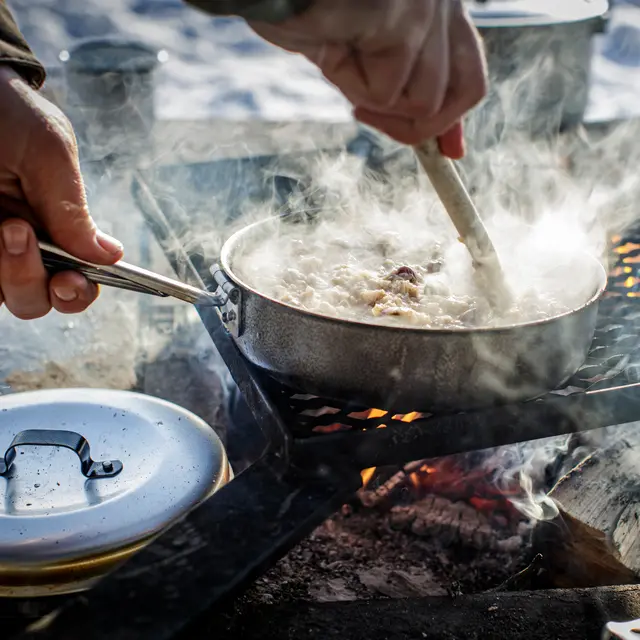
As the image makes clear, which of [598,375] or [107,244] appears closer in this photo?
[107,244]

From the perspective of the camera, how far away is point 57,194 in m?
1.90

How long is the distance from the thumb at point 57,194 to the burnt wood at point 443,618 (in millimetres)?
998

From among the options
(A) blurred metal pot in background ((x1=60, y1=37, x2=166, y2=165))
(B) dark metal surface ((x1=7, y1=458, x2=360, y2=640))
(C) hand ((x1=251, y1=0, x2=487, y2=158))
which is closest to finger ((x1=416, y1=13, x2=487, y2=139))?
(C) hand ((x1=251, y1=0, x2=487, y2=158))

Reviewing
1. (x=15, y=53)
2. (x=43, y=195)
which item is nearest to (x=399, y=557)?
(x=43, y=195)

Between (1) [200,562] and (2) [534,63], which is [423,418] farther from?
(2) [534,63]

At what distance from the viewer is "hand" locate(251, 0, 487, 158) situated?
1345 millimetres

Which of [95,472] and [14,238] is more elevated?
[14,238]

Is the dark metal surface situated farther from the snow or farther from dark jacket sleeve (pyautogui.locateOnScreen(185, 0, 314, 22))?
the snow

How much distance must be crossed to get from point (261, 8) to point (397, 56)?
0.28 metres

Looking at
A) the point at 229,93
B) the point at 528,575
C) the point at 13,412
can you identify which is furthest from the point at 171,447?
the point at 229,93

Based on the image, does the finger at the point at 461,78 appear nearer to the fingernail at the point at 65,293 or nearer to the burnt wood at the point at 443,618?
the fingernail at the point at 65,293

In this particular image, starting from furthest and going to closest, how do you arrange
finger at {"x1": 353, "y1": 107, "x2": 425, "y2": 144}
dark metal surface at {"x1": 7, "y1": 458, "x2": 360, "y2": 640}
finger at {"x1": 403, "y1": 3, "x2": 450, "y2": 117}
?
finger at {"x1": 353, "y1": 107, "x2": 425, "y2": 144} → finger at {"x1": 403, "y1": 3, "x2": 450, "y2": 117} → dark metal surface at {"x1": 7, "y1": 458, "x2": 360, "y2": 640}

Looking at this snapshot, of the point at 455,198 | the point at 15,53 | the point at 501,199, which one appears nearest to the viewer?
the point at 455,198

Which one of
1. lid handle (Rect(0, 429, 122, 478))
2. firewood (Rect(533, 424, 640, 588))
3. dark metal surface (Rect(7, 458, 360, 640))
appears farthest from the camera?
firewood (Rect(533, 424, 640, 588))
